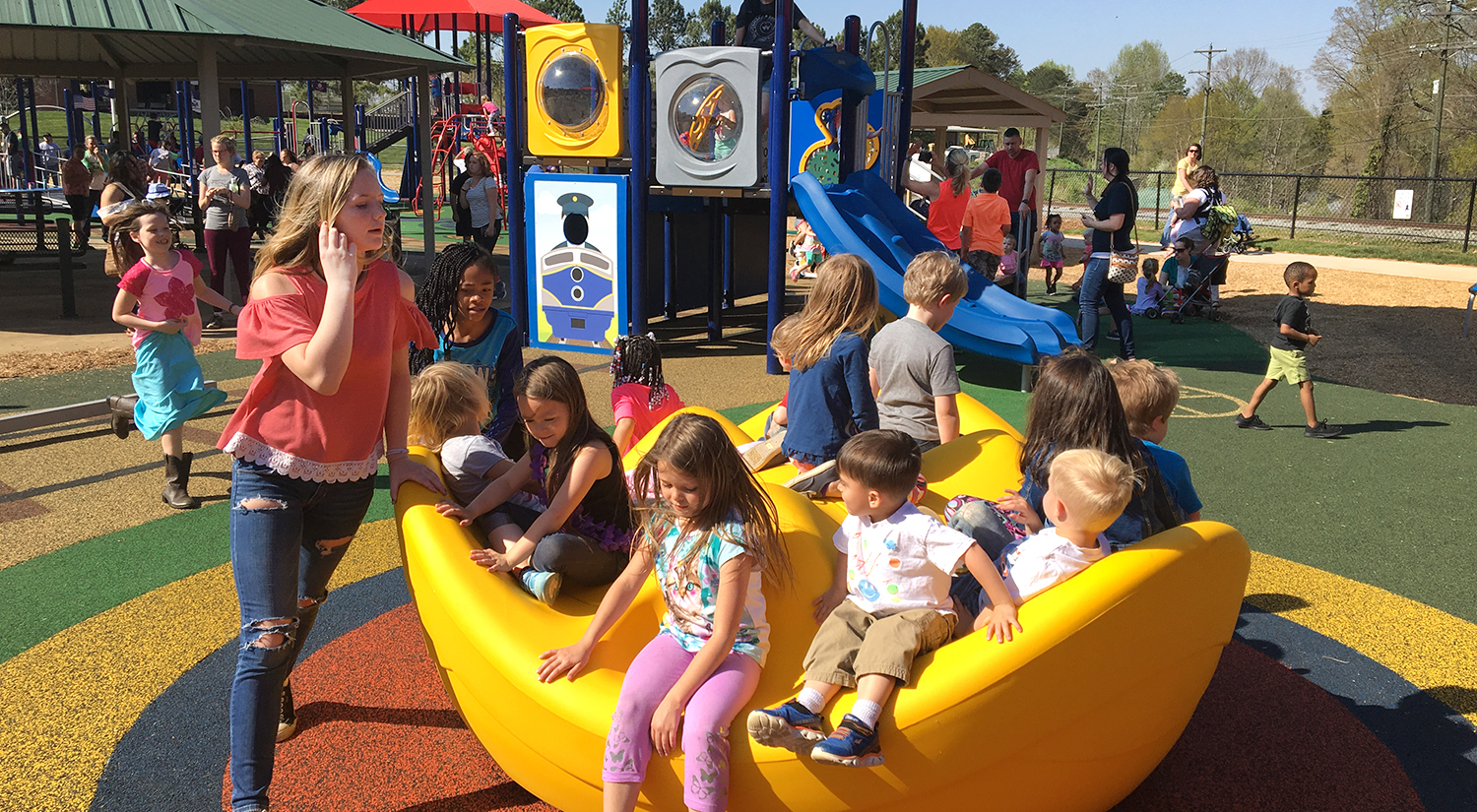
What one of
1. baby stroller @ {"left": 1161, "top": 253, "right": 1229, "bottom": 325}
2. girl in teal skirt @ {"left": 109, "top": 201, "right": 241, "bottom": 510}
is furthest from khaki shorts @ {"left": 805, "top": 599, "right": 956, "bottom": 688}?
baby stroller @ {"left": 1161, "top": 253, "right": 1229, "bottom": 325}

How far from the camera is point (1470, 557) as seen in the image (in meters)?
4.91

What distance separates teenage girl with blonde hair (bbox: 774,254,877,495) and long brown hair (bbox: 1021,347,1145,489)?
852 millimetres

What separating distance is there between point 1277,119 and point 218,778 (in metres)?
62.5

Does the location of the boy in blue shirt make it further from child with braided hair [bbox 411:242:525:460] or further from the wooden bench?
the wooden bench

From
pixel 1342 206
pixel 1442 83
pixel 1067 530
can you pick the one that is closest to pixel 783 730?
pixel 1067 530

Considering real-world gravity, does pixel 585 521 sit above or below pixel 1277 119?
below

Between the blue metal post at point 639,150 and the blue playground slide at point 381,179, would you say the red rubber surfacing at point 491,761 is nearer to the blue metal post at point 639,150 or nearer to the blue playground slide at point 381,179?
the blue playground slide at point 381,179

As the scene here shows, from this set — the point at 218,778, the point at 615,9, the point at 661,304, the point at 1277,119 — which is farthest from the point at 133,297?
the point at 615,9

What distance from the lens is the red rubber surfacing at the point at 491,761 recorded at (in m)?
2.95

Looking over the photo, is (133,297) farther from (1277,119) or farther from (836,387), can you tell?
(1277,119)

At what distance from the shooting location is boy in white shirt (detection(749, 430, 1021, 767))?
2.46m

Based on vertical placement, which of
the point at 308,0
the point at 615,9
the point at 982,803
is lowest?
the point at 982,803

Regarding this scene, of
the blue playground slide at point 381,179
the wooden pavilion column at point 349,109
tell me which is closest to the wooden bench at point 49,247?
the blue playground slide at point 381,179

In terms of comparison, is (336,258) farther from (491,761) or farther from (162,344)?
(162,344)
